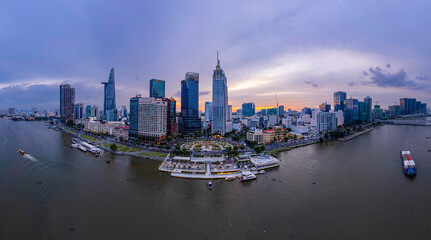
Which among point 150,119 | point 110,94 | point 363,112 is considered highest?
point 110,94

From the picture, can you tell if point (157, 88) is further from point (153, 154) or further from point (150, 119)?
point (153, 154)

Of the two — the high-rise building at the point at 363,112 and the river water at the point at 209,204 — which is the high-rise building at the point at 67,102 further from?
the high-rise building at the point at 363,112

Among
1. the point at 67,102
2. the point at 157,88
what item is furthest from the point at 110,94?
the point at 157,88

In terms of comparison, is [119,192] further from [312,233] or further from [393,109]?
[393,109]

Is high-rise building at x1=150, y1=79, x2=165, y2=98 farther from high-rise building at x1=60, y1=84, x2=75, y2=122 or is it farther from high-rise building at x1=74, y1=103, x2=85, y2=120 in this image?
high-rise building at x1=60, y1=84, x2=75, y2=122

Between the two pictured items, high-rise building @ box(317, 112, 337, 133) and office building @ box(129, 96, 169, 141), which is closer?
office building @ box(129, 96, 169, 141)

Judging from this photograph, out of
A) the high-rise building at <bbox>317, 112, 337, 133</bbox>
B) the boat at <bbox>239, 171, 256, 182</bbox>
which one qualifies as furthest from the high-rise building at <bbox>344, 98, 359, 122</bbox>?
the boat at <bbox>239, 171, 256, 182</bbox>
